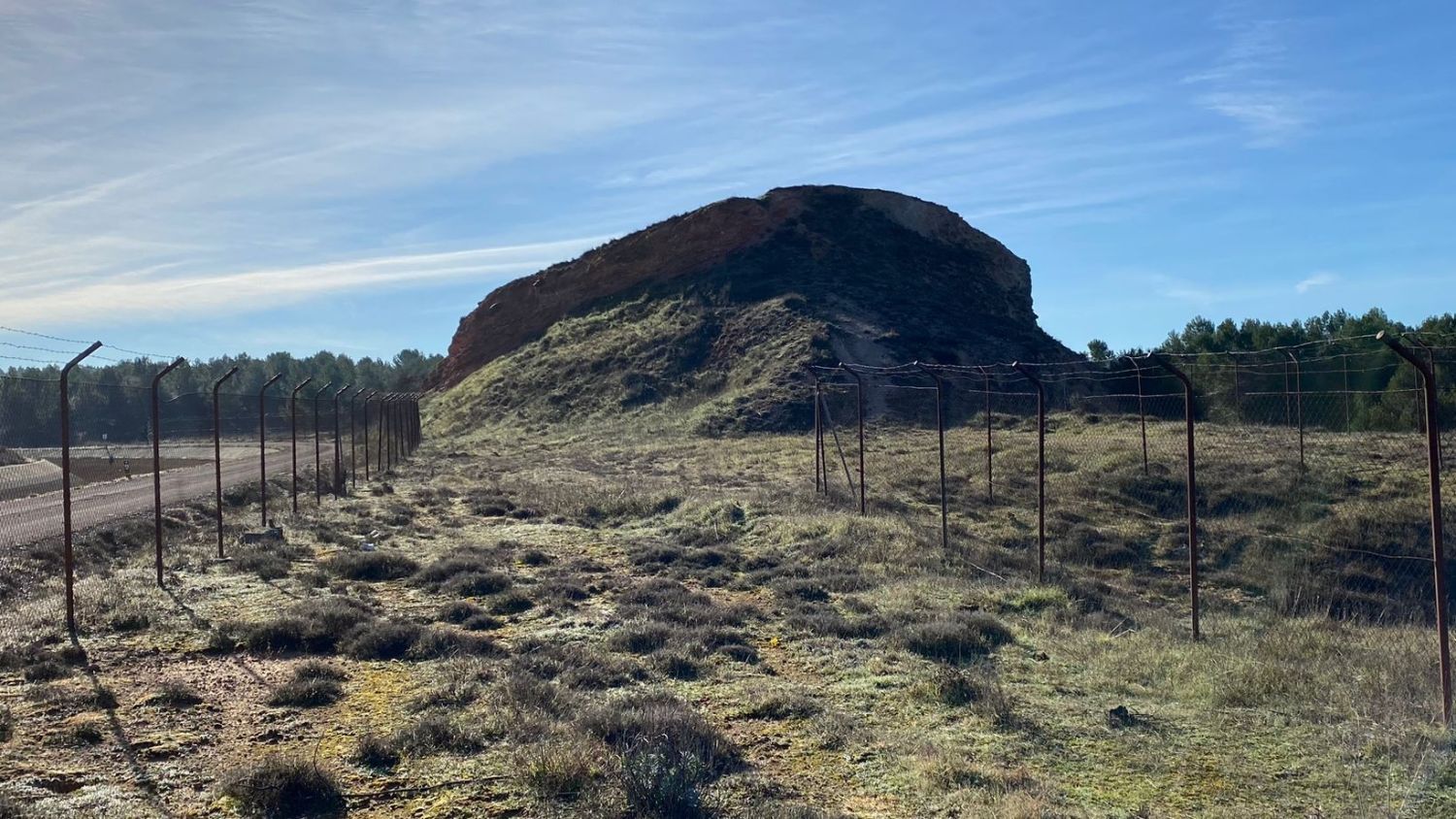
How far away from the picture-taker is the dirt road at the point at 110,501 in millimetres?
17016

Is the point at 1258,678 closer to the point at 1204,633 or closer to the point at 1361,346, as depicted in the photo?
the point at 1204,633

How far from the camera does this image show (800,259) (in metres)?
58.9

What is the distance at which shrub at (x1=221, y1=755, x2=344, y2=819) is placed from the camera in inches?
226

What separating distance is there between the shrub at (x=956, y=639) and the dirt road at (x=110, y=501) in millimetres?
11956

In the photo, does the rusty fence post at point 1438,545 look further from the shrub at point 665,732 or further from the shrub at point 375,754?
the shrub at point 375,754

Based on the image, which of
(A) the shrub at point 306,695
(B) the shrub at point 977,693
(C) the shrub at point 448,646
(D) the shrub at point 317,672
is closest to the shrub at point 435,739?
(A) the shrub at point 306,695

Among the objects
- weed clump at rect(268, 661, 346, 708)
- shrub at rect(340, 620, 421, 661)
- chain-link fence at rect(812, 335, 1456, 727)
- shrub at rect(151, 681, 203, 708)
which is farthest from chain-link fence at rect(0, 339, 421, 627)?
chain-link fence at rect(812, 335, 1456, 727)

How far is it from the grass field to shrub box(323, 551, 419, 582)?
51 millimetres

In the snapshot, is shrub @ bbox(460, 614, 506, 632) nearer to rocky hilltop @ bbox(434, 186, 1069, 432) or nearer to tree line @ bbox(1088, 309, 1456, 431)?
tree line @ bbox(1088, 309, 1456, 431)

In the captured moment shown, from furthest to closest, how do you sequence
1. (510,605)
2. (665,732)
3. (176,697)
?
(510,605) → (176,697) → (665,732)

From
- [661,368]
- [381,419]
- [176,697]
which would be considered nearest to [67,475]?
[176,697]

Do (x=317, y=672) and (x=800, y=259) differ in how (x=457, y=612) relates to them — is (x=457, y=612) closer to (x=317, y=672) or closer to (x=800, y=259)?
Result: (x=317, y=672)

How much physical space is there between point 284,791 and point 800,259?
5443 centimetres

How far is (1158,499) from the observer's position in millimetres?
20156
